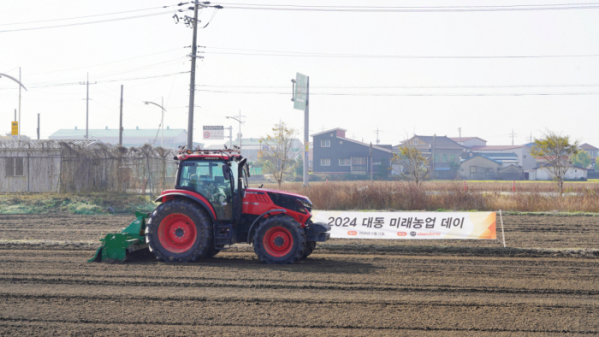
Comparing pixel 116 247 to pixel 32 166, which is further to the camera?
pixel 32 166

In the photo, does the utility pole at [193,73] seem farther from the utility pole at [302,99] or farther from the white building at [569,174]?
the white building at [569,174]

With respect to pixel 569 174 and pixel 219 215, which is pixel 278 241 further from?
pixel 569 174

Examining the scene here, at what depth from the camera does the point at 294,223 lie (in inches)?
347

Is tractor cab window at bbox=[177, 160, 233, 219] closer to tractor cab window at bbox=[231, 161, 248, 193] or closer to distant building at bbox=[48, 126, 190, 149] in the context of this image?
tractor cab window at bbox=[231, 161, 248, 193]

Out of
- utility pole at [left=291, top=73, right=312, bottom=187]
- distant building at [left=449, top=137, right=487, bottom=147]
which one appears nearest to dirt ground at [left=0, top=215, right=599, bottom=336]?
utility pole at [left=291, top=73, right=312, bottom=187]

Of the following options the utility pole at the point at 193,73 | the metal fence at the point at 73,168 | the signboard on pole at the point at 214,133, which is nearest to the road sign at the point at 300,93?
the utility pole at the point at 193,73

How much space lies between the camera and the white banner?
11.8m

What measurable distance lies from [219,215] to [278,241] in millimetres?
1236

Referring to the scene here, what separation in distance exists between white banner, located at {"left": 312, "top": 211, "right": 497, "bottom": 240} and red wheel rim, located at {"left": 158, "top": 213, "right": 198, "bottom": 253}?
4.13 metres

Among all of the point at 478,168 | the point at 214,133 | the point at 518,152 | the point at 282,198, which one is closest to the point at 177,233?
the point at 282,198

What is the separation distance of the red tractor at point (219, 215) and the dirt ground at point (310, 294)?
1.21ft

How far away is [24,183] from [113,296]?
1995cm

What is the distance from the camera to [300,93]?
105ft

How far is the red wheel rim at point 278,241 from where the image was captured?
8.97m
